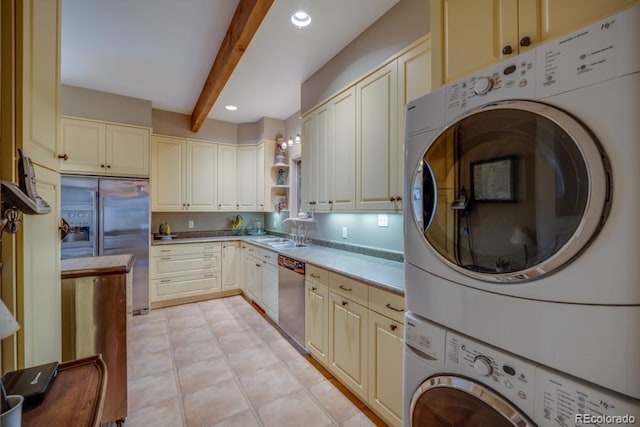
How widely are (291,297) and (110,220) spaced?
2.45m

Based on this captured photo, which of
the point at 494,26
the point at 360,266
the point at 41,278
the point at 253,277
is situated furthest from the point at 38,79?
the point at 253,277

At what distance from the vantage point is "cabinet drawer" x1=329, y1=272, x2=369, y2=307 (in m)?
1.76

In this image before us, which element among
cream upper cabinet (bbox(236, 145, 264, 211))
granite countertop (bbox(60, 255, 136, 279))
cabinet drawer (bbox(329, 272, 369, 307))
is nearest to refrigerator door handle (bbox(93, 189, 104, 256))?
granite countertop (bbox(60, 255, 136, 279))

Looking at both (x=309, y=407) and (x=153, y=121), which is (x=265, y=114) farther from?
(x=309, y=407)

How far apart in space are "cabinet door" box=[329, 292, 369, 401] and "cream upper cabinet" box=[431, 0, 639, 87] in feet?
4.72

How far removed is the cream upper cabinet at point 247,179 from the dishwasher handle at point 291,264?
183 cm

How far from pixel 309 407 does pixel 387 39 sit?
2727mm

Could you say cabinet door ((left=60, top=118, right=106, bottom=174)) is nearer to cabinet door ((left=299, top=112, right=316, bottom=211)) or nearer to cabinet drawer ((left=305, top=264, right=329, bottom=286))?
cabinet door ((left=299, top=112, right=316, bottom=211))

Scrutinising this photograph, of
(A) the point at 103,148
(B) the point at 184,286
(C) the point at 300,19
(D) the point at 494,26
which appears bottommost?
(B) the point at 184,286

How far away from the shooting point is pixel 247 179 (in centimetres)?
445

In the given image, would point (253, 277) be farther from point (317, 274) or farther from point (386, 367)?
point (386, 367)

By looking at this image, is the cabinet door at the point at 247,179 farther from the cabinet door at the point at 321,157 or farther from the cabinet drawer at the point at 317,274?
the cabinet drawer at the point at 317,274

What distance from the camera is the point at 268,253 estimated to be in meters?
3.18

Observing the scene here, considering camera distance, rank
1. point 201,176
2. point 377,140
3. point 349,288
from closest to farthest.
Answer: point 349,288 < point 377,140 < point 201,176
